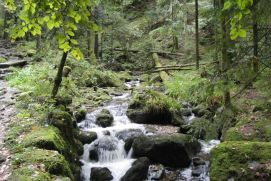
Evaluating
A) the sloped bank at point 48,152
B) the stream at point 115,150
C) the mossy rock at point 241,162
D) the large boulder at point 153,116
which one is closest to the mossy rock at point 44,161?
the sloped bank at point 48,152

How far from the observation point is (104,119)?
13.1 metres

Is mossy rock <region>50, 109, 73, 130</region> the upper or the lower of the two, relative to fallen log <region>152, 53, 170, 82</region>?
lower

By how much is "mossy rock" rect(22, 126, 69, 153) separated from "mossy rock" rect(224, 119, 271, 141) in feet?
15.3

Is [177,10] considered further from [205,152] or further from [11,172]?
[11,172]

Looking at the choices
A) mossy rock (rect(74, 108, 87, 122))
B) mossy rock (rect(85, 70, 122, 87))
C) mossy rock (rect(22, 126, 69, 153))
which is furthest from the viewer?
mossy rock (rect(85, 70, 122, 87))

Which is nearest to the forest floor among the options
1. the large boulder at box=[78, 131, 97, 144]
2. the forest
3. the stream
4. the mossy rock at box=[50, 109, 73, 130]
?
the forest

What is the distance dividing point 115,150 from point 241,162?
4972 mm

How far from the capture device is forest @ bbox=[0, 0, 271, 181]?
5414mm

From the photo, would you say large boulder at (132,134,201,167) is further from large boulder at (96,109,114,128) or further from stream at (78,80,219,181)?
large boulder at (96,109,114,128)

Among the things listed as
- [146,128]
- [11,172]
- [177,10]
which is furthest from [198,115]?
[177,10]

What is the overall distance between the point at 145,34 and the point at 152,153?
21632 millimetres

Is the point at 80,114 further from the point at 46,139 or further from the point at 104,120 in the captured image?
the point at 46,139

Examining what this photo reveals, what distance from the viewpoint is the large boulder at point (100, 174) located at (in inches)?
381

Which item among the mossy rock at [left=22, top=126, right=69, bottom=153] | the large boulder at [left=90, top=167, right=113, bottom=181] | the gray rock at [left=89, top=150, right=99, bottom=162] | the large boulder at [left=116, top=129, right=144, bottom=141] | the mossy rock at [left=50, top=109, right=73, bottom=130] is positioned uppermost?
the mossy rock at [left=50, top=109, right=73, bottom=130]
